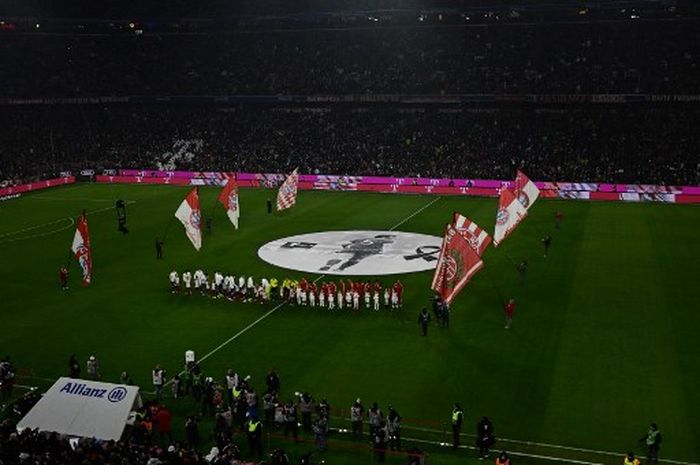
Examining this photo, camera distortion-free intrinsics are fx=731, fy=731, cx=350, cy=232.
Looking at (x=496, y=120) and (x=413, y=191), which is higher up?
(x=496, y=120)

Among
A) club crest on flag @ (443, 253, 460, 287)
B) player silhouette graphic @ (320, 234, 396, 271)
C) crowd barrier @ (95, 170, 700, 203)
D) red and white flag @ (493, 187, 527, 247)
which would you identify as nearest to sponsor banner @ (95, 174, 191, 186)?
crowd barrier @ (95, 170, 700, 203)

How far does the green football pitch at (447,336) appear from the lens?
75.2 feet

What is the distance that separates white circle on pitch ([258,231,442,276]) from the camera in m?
40.6

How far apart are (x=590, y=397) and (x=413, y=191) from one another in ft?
151

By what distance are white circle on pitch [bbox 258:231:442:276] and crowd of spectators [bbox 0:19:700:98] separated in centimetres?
3778

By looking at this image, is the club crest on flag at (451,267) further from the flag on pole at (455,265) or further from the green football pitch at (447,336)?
the green football pitch at (447,336)

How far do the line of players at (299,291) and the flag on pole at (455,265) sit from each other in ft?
25.7

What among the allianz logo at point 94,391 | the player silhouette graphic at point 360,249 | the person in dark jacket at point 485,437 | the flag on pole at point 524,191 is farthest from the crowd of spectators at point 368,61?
the allianz logo at point 94,391

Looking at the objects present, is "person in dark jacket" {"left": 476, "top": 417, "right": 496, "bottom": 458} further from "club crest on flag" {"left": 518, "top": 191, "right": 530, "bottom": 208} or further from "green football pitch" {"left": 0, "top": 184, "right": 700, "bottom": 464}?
"club crest on flag" {"left": 518, "top": 191, "right": 530, "bottom": 208}

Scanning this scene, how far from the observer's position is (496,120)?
7988 centimetres

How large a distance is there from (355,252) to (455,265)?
19021 millimetres

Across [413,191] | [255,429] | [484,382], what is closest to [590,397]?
[484,382]

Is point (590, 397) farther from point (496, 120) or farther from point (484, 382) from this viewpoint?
point (496, 120)

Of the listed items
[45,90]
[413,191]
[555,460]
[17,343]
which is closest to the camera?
[555,460]
